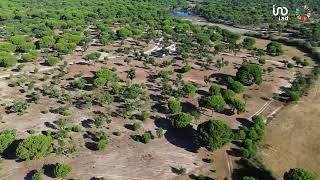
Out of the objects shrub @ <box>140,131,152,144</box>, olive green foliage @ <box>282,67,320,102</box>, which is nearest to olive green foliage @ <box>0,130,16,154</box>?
shrub @ <box>140,131,152,144</box>

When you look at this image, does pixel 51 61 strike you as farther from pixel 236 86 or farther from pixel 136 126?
pixel 236 86

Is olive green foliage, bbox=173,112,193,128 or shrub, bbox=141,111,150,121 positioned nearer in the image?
olive green foliage, bbox=173,112,193,128

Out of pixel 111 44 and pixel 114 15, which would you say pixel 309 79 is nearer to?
pixel 111 44

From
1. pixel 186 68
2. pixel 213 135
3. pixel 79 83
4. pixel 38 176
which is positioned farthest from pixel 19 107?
pixel 186 68

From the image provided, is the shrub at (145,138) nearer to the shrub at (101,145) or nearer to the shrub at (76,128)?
the shrub at (101,145)

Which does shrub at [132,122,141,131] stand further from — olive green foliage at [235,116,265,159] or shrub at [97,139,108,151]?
olive green foliage at [235,116,265,159]

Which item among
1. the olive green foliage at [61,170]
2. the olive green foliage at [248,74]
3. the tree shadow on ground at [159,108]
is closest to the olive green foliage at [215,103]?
the tree shadow on ground at [159,108]

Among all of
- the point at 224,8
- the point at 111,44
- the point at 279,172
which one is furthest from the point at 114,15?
the point at 279,172
